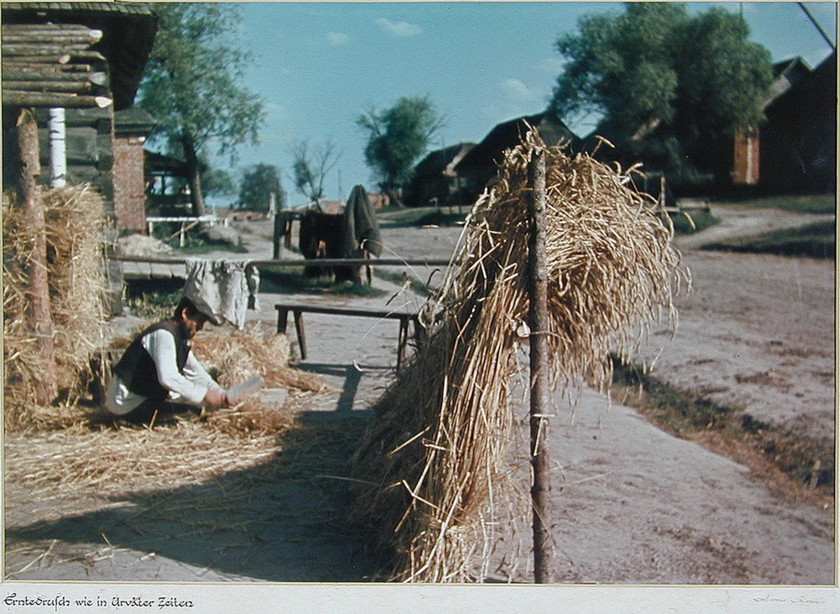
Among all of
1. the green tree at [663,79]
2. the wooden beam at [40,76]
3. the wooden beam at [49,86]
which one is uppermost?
the green tree at [663,79]

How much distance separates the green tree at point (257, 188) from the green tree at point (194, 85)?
29.3 feet

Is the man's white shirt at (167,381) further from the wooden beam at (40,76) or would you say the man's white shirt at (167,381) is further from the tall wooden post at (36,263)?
the wooden beam at (40,76)

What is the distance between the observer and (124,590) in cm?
363

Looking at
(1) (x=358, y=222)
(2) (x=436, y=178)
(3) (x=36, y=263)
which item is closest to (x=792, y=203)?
(1) (x=358, y=222)

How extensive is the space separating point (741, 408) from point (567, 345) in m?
4.44

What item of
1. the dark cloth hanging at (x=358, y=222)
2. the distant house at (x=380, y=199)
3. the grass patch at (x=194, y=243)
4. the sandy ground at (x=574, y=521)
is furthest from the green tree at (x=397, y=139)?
the sandy ground at (x=574, y=521)

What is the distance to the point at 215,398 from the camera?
242 inches

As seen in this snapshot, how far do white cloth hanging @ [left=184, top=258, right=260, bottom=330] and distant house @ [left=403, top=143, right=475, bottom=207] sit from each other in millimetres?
24095

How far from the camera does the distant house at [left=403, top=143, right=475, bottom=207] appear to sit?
111ft

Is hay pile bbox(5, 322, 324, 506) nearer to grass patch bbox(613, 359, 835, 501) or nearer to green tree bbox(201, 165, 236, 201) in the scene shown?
grass patch bbox(613, 359, 835, 501)

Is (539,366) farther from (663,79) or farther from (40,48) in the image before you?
(663,79)

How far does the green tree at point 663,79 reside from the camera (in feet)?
74.4

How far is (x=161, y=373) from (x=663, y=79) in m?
20.6

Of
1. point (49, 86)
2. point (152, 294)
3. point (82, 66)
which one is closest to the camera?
point (49, 86)
